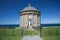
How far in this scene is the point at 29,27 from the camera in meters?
15.7

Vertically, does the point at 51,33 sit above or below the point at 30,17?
below

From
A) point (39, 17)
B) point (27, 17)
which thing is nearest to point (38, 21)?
point (39, 17)

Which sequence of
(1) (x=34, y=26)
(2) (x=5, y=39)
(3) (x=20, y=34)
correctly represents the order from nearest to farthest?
1. (2) (x=5, y=39)
2. (3) (x=20, y=34)
3. (1) (x=34, y=26)

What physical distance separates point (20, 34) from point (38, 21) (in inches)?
332

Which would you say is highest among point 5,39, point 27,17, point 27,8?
point 27,8

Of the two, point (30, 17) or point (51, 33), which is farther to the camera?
point (30, 17)

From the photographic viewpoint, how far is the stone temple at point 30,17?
55.0 ft

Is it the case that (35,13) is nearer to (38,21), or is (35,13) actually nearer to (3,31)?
(38,21)

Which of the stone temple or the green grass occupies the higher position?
the stone temple

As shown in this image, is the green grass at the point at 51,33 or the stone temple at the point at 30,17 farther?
the stone temple at the point at 30,17

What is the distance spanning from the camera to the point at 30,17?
672 inches

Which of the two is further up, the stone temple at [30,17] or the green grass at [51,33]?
the stone temple at [30,17]

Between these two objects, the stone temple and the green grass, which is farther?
the stone temple

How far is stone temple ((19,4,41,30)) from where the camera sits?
16.8m
